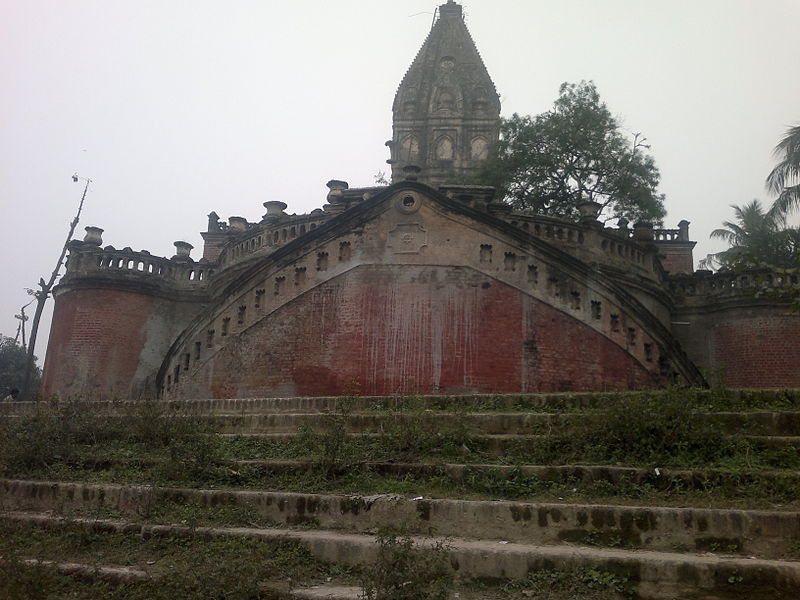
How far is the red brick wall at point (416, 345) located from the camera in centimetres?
1568

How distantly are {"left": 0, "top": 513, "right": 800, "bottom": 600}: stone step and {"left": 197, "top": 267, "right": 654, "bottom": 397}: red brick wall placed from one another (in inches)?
317

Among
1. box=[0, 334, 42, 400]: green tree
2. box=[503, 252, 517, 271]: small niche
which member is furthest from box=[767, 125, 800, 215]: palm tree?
box=[0, 334, 42, 400]: green tree

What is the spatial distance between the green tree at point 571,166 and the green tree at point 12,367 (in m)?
24.4

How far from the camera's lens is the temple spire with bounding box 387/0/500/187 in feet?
114

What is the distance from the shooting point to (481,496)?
803 centimetres

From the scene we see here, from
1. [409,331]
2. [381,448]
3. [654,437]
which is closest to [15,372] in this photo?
[409,331]

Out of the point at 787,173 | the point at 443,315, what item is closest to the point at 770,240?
the point at 787,173

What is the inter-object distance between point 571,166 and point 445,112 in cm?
1256

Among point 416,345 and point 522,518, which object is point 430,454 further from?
point 416,345

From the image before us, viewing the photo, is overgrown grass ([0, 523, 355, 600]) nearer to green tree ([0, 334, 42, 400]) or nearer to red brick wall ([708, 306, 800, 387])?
red brick wall ([708, 306, 800, 387])

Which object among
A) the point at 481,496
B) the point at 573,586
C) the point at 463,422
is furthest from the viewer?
the point at 463,422

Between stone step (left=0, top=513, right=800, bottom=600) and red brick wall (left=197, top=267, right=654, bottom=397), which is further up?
red brick wall (left=197, top=267, right=654, bottom=397)

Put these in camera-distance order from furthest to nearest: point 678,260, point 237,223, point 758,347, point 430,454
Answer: point 678,260 < point 237,223 < point 758,347 < point 430,454

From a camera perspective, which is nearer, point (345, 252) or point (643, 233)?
point (345, 252)
